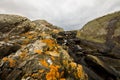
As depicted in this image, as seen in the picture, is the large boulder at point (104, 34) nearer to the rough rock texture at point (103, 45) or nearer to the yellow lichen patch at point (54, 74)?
the rough rock texture at point (103, 45)

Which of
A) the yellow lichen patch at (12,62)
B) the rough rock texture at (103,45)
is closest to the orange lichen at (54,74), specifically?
the yellow lichen patch at (12,62)

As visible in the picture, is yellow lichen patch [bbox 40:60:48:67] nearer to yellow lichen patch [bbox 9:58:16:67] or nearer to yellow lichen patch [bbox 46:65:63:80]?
yellow lichen patch [bbox 46:65:63:80]

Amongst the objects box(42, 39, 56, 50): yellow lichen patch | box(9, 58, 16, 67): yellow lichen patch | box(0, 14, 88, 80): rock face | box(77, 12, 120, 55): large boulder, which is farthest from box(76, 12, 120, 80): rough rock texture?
box(9, 58, 16, 67): yellow lichen patch

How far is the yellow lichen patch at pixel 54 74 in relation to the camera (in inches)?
366

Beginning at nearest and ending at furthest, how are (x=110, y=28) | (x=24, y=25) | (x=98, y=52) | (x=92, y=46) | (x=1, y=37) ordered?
(x=1, y=37) < (x=24, y=25) < (x=98, y=52) < (x=92, y=46) < (x=110, y=28)

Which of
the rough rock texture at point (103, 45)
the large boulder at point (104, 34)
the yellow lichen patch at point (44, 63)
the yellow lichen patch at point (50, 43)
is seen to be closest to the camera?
the yellow lichen patch at point (44, 63)

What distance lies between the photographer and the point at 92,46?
2111 cm

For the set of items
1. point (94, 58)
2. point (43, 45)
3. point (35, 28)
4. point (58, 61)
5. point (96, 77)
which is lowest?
point (96, 77)

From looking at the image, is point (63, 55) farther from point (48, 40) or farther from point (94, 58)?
point (94, 58)

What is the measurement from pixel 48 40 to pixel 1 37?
13.2 ft

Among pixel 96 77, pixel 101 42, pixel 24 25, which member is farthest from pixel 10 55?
pixel 101 42

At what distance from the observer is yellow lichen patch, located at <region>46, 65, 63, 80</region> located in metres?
9.30

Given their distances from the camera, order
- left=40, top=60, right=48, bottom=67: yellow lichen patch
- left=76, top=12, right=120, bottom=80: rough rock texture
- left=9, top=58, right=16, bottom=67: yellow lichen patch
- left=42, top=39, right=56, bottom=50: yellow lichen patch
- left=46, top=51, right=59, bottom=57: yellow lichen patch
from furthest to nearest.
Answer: left=76, top=12, right=120, bottom=80: rough rock texture < left=42, top=39, right=56, bottom=50: yellow lichen patch < left=46, top=51, right=59, bottom=57: yellow lichen patch < left=9, top=58, right=16, bottom=67: yellow lichen patch < left=40, top=60, right=48, bottom=67: yellow lichen patch

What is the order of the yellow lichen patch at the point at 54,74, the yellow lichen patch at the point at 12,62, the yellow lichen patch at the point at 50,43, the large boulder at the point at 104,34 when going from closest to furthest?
the yellow lichen patch at the point at 54,74, the yellow lichen patch at the point at 12,62, the yellow lichen patch at the point at 50,43, the large boulder at the point at 104,34
